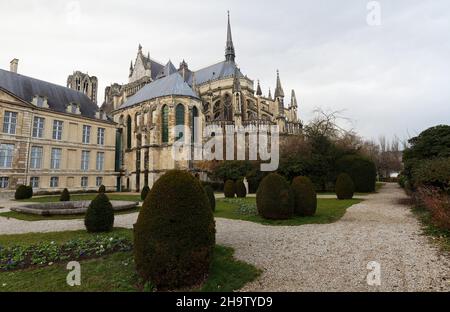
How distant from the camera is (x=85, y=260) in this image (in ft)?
16.8

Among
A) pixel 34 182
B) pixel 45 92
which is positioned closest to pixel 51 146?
pixel 34 182

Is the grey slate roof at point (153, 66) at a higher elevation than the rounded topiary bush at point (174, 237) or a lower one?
higher

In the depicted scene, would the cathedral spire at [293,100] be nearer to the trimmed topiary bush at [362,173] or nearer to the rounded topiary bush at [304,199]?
the trimmed topiary bush at [362,173]

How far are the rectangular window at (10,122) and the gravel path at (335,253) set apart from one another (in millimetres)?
17782

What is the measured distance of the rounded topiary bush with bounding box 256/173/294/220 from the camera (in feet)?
32.3

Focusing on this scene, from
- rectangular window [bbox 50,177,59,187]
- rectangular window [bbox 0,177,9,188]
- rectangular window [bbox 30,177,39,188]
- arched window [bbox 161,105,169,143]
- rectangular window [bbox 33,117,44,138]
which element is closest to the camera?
rectangular window [bbox 0,177,9,188]

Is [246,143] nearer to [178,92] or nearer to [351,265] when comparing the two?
[178,92]

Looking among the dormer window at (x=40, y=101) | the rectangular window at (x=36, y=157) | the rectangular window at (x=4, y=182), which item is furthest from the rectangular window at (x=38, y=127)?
the rectangular window at (x=4, y=182)

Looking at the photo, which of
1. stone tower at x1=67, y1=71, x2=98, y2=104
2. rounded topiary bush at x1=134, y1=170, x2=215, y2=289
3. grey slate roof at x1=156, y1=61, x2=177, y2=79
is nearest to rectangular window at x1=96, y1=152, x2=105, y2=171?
grey slate roof at x1=156, y1=61, x2=177, y2=79

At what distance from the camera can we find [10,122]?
22.8m

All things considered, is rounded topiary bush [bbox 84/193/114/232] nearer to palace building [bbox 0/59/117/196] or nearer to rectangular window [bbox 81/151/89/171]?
palace building [bbox 0/59/117/196]

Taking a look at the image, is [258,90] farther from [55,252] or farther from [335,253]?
[55,252]

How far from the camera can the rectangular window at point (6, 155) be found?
72.7 feet

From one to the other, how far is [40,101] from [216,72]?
28934 millimetres
